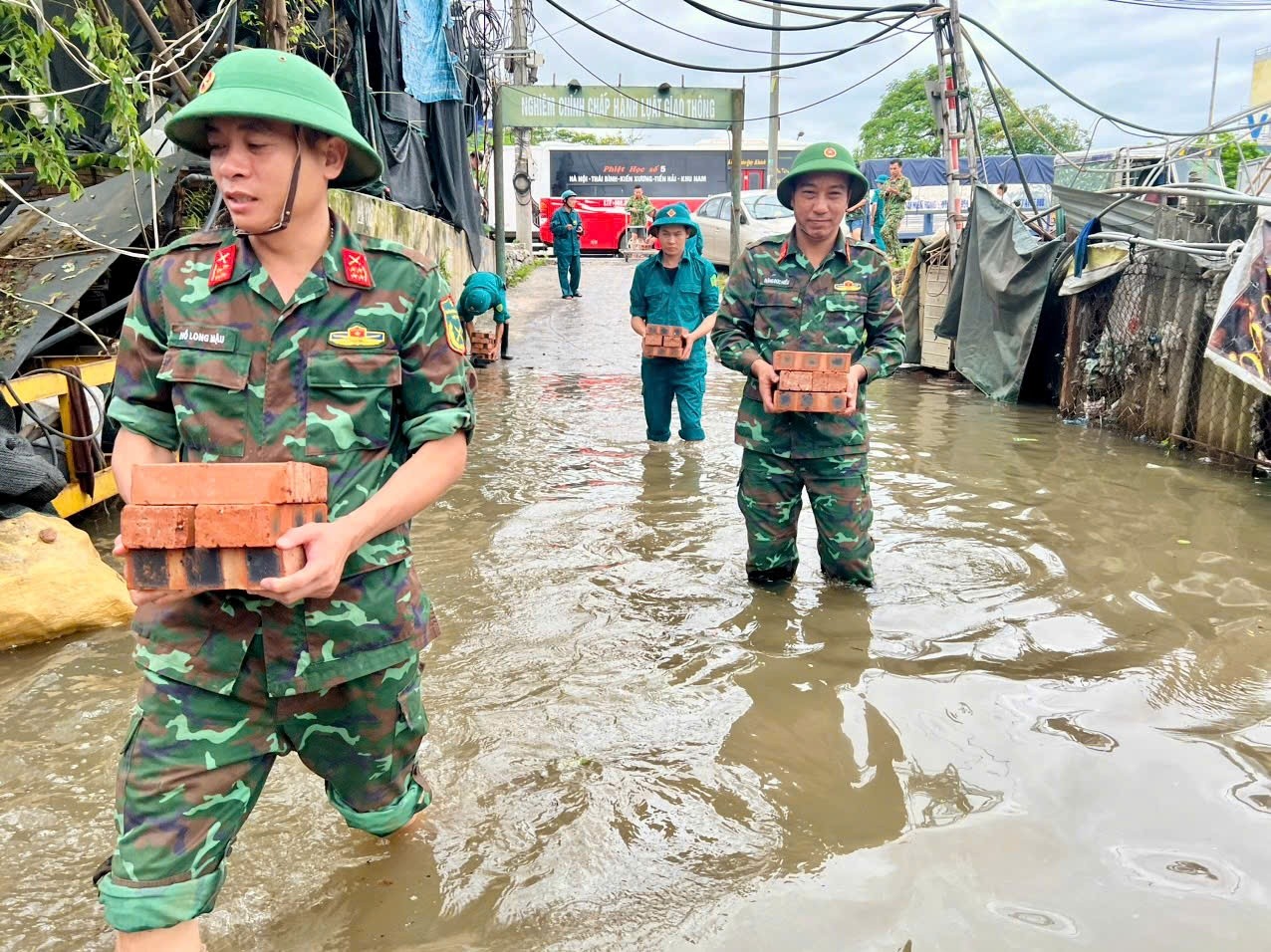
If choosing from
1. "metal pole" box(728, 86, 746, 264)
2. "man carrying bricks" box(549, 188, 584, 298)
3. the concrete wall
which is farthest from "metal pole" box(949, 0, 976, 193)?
"man carrying bricks" box(549, 188, 584, 298)

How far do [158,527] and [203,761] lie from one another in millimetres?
477

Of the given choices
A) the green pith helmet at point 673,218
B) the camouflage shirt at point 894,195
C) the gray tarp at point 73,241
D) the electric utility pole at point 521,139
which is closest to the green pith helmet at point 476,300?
the green pith helmet at point 673,218

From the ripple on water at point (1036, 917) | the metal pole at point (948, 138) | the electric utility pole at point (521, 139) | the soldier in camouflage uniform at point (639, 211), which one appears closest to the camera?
the ripple on water at point (1036, 917)

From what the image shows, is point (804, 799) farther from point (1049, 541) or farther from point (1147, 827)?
point (1049, 541)

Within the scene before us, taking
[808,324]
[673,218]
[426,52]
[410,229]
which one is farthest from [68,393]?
[426,52]

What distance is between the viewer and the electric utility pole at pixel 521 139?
59.2 ft

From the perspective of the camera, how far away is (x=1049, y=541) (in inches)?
212

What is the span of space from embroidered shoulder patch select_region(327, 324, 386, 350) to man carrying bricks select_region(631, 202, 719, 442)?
210 inches

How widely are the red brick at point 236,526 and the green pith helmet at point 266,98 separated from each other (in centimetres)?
71

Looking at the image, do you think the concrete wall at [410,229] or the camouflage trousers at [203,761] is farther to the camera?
the concrete wall at [410,229]

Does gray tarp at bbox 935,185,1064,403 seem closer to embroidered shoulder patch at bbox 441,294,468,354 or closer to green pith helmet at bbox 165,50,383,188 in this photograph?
embroidered shoulder patch at bbox 441,294,468,354

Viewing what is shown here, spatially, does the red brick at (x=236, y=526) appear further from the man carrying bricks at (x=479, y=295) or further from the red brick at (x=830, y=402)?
the man carrying bricks at (x=479, y=295)

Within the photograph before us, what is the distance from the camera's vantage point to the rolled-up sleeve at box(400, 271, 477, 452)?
6.69 ft

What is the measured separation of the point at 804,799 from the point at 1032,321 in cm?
775
